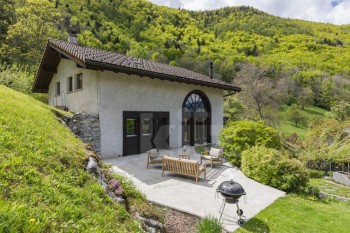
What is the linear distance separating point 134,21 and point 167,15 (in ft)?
42.8

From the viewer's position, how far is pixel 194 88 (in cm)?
1677

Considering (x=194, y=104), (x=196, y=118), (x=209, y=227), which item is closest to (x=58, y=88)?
(x=194, y=104)

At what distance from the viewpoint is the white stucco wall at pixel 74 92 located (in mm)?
11929

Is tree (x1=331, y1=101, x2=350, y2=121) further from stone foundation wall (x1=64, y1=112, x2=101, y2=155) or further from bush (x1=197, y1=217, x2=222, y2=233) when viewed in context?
bush (x1=197, y1=217, x2=222, y2=233)

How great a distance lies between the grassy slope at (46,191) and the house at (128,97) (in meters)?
6.27

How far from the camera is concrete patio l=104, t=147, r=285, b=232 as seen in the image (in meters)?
6.13

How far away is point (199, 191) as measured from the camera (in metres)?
7.55

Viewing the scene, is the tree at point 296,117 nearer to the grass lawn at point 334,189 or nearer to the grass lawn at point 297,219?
the grass lawn at point 334,189

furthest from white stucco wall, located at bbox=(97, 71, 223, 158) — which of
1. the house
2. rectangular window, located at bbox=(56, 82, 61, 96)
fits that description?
rectangular window, located at bbox=(56, 82, 61, 96)

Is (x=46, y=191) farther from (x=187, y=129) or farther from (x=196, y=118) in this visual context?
(x=196, y=118)

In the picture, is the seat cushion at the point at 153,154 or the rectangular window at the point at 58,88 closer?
the seat cushion at the point at 153,154

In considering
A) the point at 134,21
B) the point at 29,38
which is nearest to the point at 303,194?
the point at 29,38

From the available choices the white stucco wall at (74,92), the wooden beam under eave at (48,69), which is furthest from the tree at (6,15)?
the white stucco wall at (74,92)

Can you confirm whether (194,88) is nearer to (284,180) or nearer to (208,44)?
(284,180)
